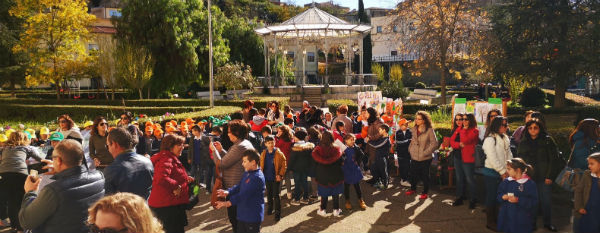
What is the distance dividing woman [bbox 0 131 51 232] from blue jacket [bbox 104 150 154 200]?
8.56 ft

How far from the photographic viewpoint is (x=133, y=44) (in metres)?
30.2

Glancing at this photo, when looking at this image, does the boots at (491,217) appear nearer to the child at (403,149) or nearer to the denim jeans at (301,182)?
the child at (403,149)

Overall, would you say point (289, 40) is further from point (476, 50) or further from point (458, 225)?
point (458, 225)

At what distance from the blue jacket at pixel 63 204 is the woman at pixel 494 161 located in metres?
5.44

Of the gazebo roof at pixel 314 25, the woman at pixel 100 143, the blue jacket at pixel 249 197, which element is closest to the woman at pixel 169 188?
the blue jacket at pixel 249 197

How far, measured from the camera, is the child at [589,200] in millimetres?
5219

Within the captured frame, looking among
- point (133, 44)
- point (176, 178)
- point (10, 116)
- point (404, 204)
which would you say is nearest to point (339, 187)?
point (404, 204)

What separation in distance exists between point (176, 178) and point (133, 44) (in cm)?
2759

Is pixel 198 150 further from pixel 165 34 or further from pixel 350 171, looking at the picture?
pixel 165 34

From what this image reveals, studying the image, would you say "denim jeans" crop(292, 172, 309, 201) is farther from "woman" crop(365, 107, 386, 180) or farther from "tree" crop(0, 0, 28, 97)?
"tree" crop(0, 0, 28, 97)

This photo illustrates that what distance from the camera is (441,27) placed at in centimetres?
2453

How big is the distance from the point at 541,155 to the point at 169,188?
5.14 metres

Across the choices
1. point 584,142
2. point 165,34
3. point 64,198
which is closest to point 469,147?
point 584,142

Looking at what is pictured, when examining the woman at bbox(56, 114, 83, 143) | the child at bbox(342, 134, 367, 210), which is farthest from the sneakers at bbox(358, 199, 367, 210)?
the woman at bbox(56, 114, 83, 143)
